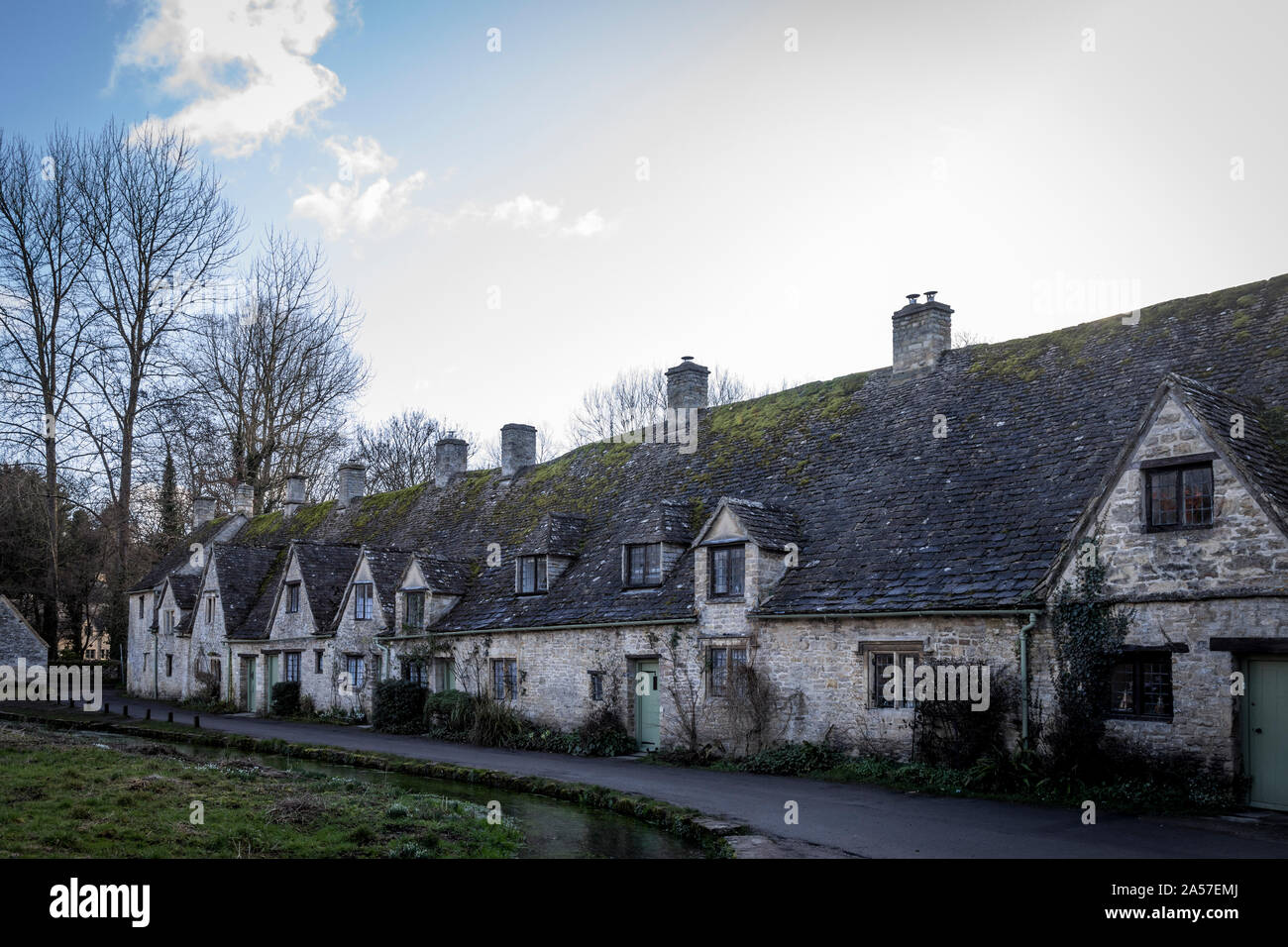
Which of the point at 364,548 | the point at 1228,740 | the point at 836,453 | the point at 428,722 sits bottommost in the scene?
the point at 428,722

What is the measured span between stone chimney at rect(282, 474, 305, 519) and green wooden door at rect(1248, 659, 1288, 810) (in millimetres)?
39216

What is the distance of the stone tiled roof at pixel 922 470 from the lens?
671 inches

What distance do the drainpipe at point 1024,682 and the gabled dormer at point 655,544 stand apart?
8.88 m

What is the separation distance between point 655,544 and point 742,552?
10.6 ft

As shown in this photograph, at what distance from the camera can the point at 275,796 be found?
46.5ft

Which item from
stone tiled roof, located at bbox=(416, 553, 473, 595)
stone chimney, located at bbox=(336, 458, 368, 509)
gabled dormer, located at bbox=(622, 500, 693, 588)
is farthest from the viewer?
stone chimney, located at bbox=(336, 458, 368, 509)

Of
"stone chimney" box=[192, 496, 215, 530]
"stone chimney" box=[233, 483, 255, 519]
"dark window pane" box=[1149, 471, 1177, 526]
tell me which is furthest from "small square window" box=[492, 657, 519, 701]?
"stone chimney" box=[192, 496, 215, 530]

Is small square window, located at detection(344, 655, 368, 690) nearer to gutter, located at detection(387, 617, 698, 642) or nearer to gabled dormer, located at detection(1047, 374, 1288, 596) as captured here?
gutter, located at detection(387, 617, 698, 642)

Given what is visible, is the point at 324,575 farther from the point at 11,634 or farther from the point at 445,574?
the point at 11,634

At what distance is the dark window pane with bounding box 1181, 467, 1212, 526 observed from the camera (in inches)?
561

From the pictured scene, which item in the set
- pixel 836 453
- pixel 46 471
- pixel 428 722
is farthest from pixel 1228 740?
pixel 46 471

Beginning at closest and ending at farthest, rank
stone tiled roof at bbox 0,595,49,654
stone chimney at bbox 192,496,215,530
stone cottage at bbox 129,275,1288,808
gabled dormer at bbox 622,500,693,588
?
1. stone cottage at bbox 129,275,1288,808
2. gabled dormer at bbox 622,500,693,588
3. stone tiled roof at bbox 0,595,49,654
4. stone chimney at bbox 192,496,215,530
